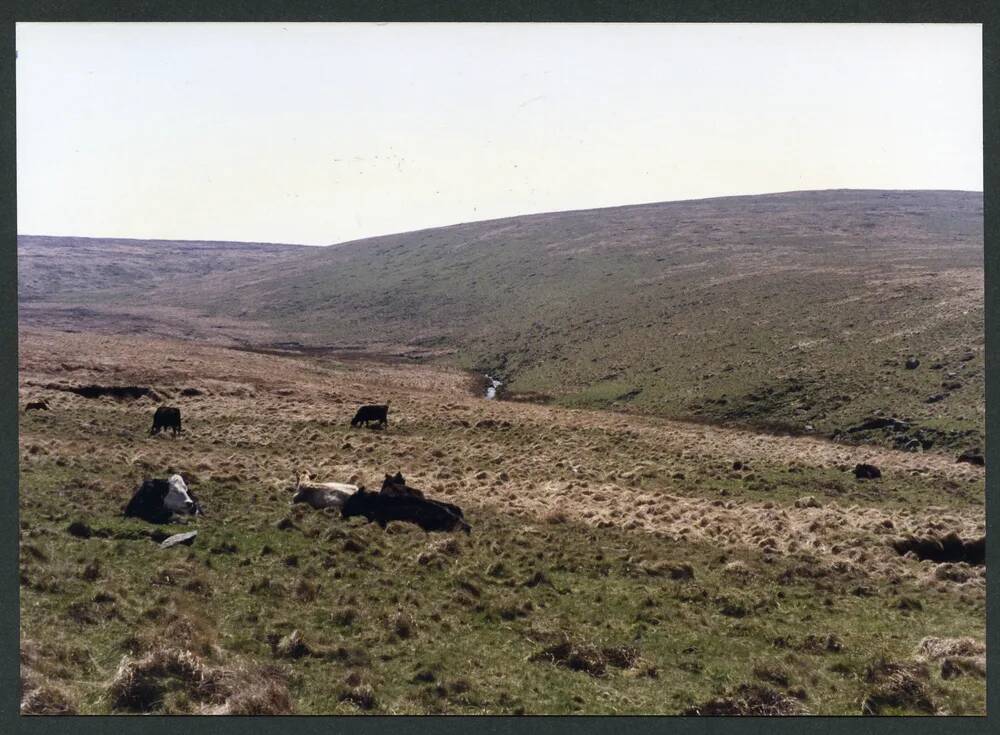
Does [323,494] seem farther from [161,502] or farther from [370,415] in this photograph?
[370,415]

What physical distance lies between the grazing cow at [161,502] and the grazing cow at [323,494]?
99.4 inches

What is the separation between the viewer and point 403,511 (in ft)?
52.6

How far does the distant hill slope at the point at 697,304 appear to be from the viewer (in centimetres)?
4000

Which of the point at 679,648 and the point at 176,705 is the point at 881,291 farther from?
the point at 176,705

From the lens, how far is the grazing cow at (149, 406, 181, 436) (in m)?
24.7

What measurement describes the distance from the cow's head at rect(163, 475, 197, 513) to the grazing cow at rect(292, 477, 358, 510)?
8.42ft

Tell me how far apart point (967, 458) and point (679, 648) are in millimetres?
21004

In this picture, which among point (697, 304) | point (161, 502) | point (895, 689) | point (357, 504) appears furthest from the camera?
point (697, 304)

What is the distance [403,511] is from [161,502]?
498cm

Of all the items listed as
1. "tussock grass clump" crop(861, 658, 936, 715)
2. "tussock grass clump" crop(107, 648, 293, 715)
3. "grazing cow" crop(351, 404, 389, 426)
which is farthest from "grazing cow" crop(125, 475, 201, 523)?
"grazing cow" crop(351, 404, 389, 426)

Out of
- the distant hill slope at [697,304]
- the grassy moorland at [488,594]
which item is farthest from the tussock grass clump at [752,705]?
the distant hill slope at [697,304]

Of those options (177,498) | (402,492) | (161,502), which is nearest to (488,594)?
(402,492)

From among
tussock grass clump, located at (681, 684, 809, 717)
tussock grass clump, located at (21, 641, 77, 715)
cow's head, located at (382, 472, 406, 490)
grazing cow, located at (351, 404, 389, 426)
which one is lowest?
tussock grass clump, located at (681, 684, 809, 717)

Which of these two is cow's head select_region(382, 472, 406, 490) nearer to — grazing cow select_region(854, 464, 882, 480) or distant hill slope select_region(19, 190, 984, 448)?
grazing cow select_region(854, 464, 882, 480)
